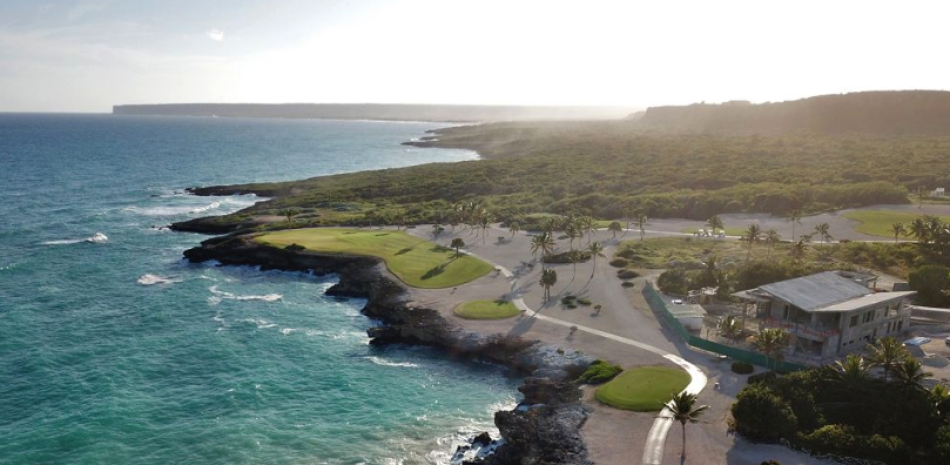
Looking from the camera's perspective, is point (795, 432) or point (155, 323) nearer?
point (795, 432)

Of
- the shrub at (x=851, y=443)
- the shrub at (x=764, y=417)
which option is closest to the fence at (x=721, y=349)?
the shrub at (x=764, y=417)

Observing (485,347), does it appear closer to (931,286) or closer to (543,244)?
(543,244)

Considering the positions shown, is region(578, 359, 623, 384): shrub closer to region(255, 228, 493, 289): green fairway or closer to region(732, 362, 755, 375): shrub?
region(732, 362, 755, 375): shrub

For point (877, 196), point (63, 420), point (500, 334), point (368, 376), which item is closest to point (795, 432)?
point (500, 334)

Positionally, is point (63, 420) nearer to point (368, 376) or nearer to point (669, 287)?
point (368, 376)

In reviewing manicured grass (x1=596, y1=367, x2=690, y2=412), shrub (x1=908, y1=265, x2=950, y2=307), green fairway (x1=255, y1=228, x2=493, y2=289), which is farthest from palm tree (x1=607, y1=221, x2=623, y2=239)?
manicured grass (x1=596, y1=367, x2=690, y2=412)

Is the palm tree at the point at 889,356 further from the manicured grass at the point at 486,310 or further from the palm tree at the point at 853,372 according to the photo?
the manicured grass at the point at 486,310
